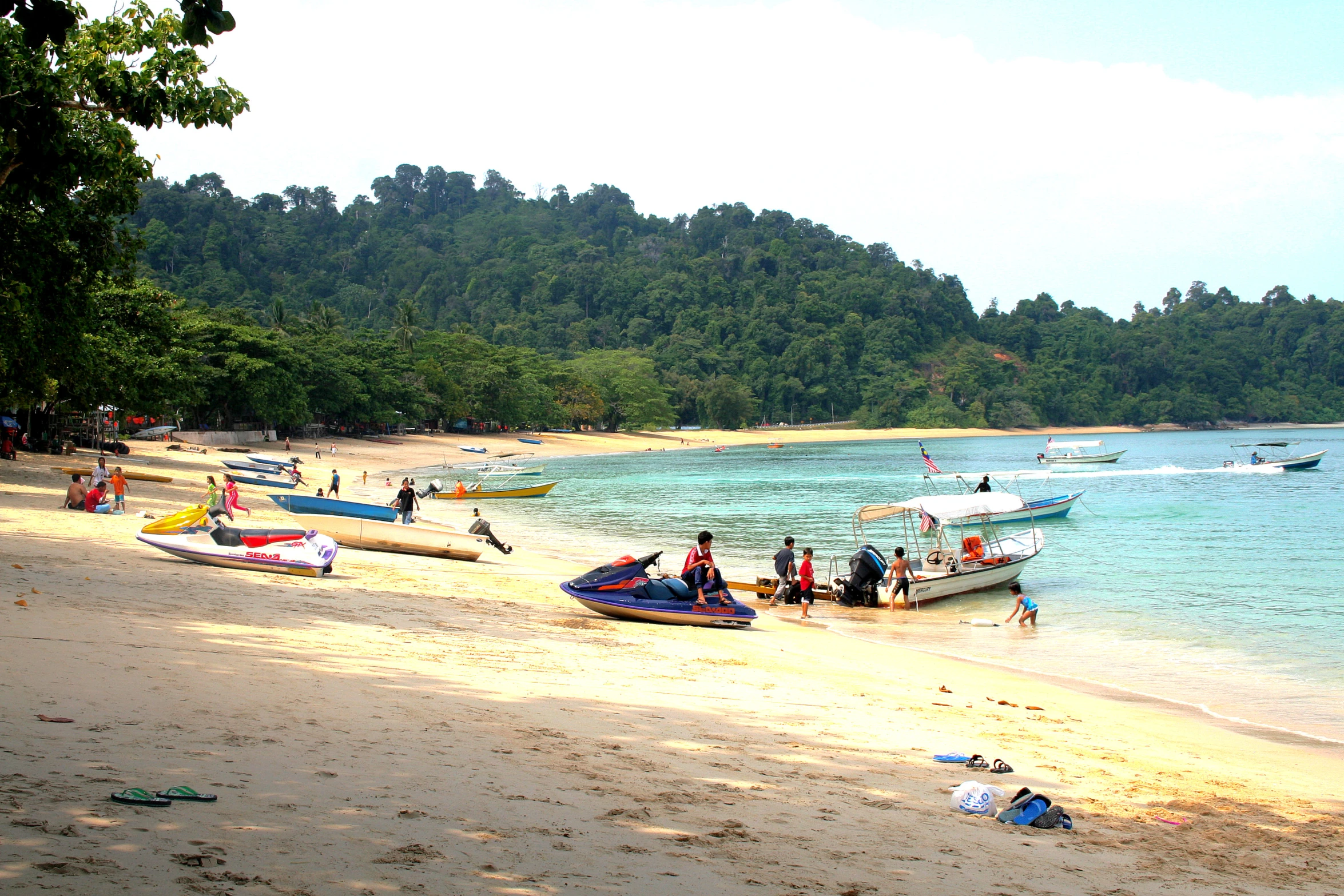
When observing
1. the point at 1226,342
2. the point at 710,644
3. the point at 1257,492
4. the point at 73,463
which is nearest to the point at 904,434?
the point at 1226,342

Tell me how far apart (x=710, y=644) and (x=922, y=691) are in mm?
3155

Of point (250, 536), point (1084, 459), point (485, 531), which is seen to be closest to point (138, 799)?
point (250, 536)

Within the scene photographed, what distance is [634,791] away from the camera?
5723 mm

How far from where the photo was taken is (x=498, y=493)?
44344 millimetres

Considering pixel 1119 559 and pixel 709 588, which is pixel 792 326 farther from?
pixel 709 588

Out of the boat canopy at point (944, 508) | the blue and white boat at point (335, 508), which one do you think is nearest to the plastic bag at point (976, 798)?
the boat canopy at point (944, 508)

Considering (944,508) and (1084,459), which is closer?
(944,508)

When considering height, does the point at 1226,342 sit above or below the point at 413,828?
above

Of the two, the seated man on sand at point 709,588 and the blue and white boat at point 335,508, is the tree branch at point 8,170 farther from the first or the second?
the blue and white boat at point 335,508

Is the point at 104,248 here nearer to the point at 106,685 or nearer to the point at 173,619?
the point at 173,619

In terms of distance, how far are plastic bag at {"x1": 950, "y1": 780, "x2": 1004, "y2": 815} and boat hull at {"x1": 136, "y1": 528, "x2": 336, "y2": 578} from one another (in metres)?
11.7

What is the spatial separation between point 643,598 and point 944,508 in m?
8.65

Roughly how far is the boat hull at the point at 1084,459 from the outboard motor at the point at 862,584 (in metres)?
63.6

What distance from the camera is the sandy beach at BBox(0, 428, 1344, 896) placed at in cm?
438
